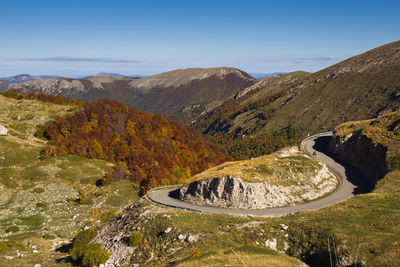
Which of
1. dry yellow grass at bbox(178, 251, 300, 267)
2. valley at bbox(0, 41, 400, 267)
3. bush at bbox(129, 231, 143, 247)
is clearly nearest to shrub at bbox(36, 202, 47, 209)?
valley at bbox(0, 41, 400, 267)

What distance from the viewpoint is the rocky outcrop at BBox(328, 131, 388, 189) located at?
45.1 metres

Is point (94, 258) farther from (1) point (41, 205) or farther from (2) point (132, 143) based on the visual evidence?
(2) point (132, 143)

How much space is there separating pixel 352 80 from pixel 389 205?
7052 inches

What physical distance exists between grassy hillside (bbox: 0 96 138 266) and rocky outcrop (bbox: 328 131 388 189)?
5458 cm

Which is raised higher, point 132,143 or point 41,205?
point 132,143

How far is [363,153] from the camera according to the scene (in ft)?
174

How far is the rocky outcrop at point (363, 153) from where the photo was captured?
45094 mm

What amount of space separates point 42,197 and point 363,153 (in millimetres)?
75571

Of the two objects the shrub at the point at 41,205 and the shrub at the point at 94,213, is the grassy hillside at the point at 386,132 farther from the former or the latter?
the shrub at the point at 41,205

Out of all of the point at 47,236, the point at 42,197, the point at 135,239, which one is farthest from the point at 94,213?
the point at 135,239

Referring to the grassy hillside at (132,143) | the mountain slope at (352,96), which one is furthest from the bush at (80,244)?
the mountain slope at (352,96)

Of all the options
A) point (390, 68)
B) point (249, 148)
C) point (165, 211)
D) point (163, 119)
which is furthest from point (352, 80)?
point (165, 211)

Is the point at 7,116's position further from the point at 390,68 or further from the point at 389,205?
the point at 390,68

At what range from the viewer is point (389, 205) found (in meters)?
30.0
